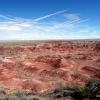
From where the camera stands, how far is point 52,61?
116 ft

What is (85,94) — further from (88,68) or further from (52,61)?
(52,61)

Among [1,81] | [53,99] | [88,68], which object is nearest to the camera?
[53,99]

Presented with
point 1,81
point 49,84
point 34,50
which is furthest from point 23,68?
point 34,50

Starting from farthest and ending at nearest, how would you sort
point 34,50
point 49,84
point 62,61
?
point 34,50 < point 62,61 < point 49,84

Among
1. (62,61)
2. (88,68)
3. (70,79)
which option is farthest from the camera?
(62,61)

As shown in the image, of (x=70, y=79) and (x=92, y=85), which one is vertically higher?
(x=92, y=85)

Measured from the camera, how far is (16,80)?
22.4 meters

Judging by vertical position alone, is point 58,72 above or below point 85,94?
below

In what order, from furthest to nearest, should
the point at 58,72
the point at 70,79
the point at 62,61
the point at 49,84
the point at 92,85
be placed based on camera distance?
1. the point at 62,61
2. the point at 58,72
3. the point at 70,79
4. the point at 49,84
5. the point at 92,85

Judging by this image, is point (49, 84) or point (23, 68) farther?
point (23, 68)

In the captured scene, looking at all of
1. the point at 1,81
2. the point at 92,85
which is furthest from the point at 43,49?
the point at 92,85

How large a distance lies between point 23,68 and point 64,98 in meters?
22.0

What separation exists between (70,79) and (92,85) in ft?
45.2

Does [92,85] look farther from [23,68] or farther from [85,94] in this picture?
[23,68]
